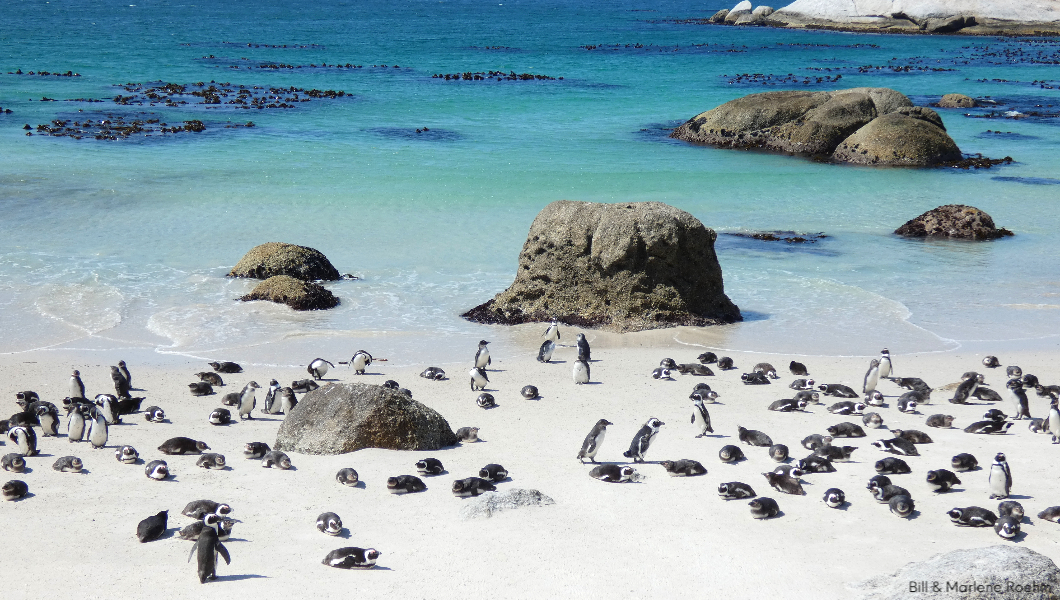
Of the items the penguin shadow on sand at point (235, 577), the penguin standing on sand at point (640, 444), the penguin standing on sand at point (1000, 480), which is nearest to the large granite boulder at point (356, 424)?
the penguin standing on sand at point (640, 444)

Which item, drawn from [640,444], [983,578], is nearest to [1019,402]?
[640,444]

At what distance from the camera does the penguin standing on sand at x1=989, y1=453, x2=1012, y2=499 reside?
347 inches

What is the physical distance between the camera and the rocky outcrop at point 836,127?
33156 mm

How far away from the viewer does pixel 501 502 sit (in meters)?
8.76

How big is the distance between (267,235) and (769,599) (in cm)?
1757

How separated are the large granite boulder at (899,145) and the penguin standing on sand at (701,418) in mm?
24350

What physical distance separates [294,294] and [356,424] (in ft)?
23.3

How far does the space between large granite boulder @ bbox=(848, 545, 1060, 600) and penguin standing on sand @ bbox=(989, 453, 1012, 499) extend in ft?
6.99

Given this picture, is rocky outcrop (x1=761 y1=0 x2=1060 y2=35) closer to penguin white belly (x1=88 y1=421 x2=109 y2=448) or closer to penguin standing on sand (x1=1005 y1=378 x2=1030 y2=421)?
penguin standing on sand (x1=1005 y1=378 x2=1030 y2=421)

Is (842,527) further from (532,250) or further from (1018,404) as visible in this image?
(532,250)

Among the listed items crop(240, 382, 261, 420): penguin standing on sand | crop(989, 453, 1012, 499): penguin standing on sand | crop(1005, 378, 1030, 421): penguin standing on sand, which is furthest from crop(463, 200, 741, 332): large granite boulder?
crop(989, 453, 1012, 499): penguin standing on sand

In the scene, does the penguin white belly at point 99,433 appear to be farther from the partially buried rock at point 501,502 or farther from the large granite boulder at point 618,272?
the large granite boulder at point 618,272

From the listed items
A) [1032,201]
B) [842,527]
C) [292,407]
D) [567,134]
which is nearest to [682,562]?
[842,527]

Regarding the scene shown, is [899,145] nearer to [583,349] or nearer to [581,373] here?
[583,349]
